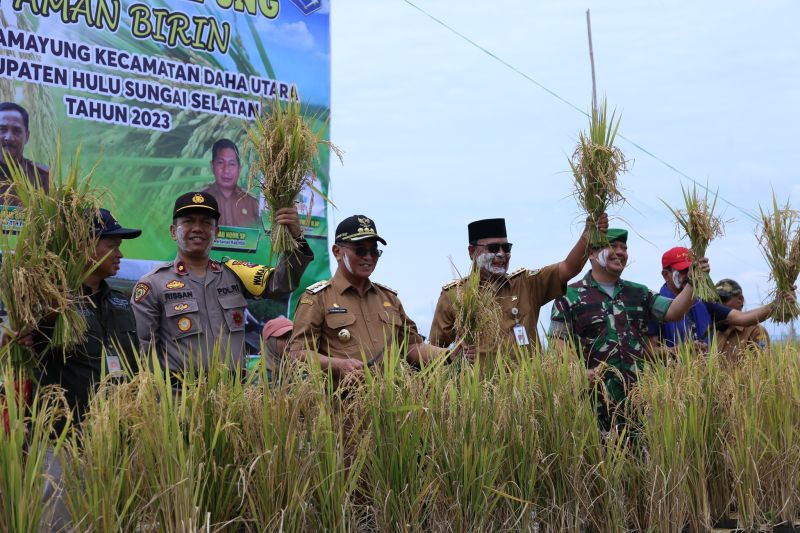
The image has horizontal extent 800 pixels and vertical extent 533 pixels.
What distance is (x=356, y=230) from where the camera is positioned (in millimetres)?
5051

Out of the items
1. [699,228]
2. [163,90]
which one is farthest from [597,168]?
[163,90]

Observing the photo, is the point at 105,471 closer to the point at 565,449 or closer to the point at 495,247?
the point at 565,449

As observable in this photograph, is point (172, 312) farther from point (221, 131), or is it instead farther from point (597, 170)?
point (221, 131)

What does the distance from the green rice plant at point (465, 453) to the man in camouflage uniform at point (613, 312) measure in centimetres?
191

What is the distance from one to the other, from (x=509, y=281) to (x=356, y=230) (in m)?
1.04

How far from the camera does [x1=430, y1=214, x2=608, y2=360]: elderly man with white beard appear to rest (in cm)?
539

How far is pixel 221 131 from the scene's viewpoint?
7012mm

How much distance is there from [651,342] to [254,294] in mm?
2472

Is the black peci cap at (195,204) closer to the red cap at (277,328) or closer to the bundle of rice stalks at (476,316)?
the red cap at (277,328)

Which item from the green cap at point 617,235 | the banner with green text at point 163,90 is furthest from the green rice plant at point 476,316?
the banner with green text at point 163,90

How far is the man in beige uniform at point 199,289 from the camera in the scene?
4.59 m

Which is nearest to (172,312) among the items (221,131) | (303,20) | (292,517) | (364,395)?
(364,395)

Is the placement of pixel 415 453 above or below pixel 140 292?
below

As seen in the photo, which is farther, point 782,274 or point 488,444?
point 782,274
